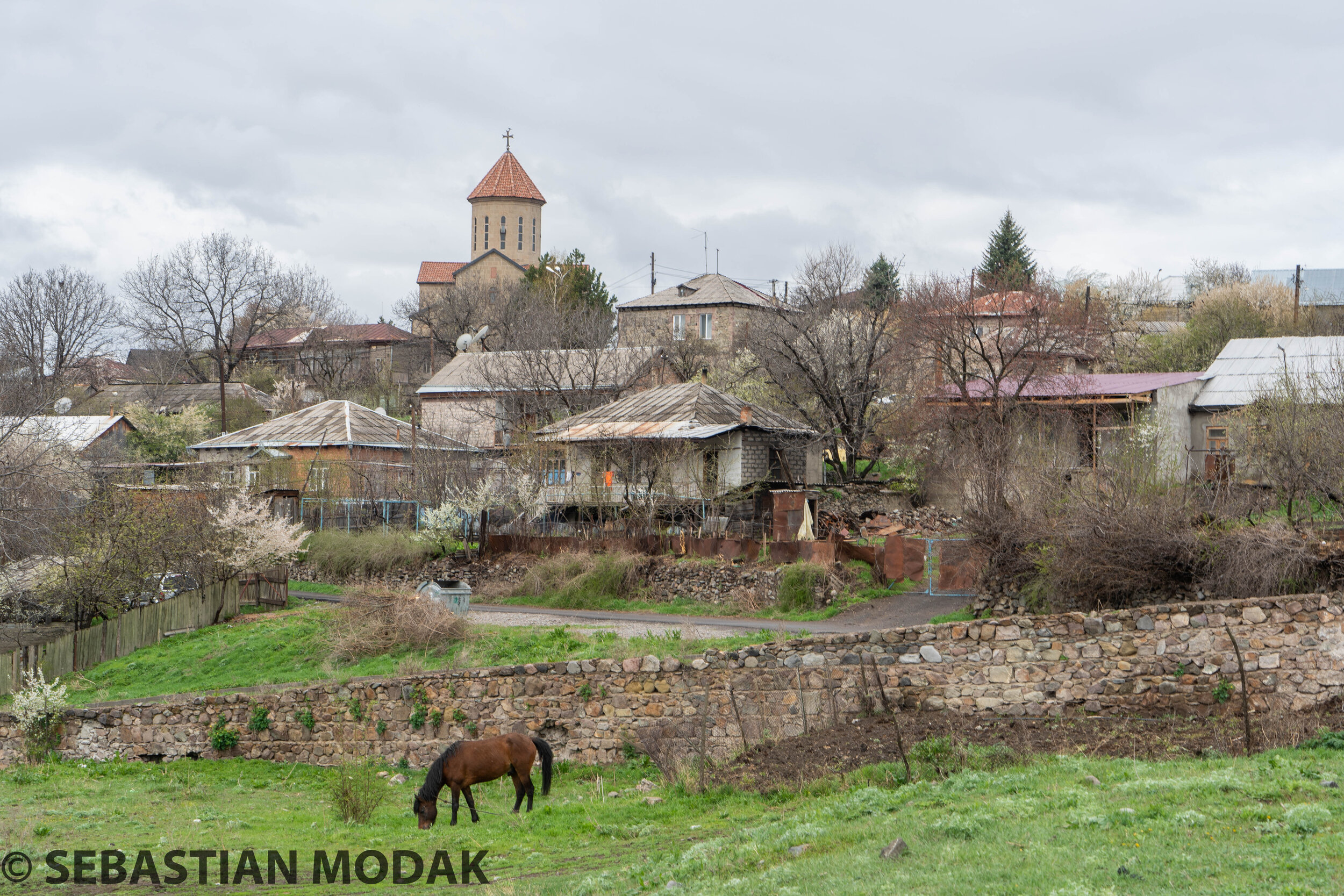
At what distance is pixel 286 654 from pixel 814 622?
10768 millimetres

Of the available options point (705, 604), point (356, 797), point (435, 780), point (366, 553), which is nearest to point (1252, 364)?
point (705, 604)

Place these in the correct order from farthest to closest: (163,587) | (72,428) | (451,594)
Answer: (72,428) → (163,587) → (451,594)

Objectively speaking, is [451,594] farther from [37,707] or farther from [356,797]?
[356,797]

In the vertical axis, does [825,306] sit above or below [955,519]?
above

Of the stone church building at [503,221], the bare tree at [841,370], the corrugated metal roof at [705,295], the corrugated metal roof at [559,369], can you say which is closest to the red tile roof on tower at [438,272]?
the stone church building at [503,221]

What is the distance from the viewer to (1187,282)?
254ft

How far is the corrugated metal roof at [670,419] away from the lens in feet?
108

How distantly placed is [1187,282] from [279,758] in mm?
74520

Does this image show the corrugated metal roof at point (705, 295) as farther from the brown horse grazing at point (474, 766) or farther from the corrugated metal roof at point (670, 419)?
the brown horse grazing at point (474, 766)

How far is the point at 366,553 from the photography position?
1253 inches

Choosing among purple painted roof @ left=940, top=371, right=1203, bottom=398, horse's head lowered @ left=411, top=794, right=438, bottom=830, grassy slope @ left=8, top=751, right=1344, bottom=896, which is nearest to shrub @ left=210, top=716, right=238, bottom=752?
grassy slope @ left=8, top=751, right=1344, bottom=896

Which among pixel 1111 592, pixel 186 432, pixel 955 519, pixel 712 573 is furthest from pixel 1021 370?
pixel 186 432

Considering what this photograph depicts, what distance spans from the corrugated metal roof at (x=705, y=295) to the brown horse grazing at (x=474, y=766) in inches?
2079

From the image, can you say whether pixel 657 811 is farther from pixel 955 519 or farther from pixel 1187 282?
pixel 1187 282
